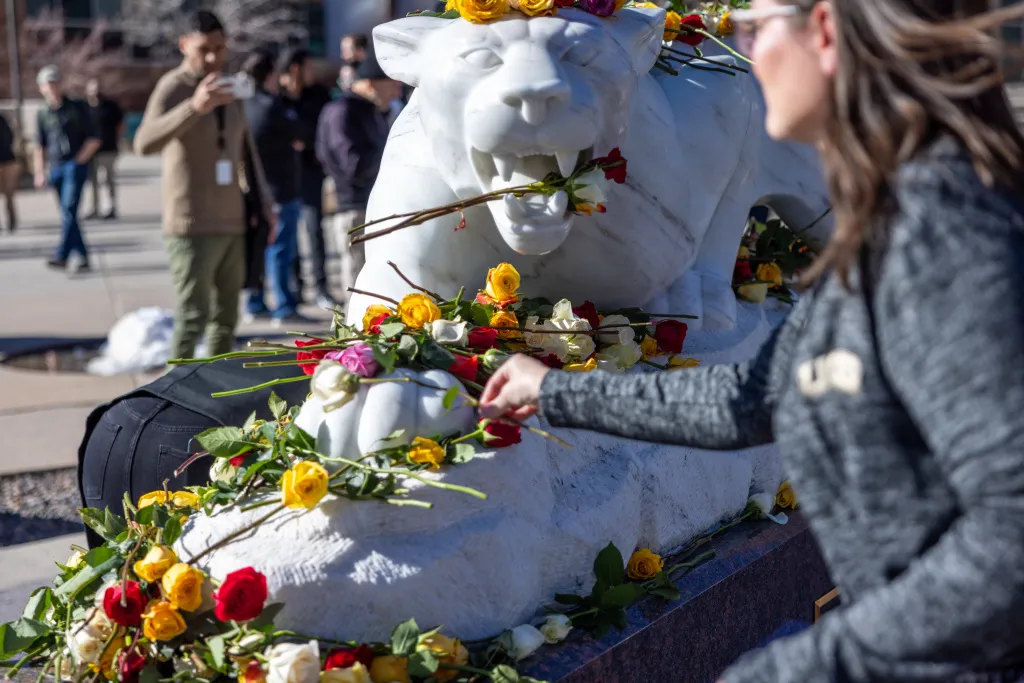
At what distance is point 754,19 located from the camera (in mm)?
1383

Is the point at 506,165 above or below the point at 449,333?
above

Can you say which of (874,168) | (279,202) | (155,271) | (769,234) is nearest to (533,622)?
(874,168)

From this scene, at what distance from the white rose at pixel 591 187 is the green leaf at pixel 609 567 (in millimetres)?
731

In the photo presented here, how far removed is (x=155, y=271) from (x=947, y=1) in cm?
984

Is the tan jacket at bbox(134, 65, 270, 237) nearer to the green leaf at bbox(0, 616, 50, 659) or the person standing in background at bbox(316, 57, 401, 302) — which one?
the person standing in background at bbox(316, 57, 401, 302)

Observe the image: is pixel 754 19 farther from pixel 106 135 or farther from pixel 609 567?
pixel 106 135

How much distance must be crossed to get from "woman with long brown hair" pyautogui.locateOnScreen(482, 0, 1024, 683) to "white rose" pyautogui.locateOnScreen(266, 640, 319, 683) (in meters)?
0.90

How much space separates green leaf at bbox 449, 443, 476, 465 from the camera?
2275mm

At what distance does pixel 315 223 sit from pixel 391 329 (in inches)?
244

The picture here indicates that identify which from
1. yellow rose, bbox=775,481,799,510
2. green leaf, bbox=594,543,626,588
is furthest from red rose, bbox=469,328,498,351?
yellow rose, bbox=775,481,799,510

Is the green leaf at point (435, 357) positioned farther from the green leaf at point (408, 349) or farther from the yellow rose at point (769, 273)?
the yellow rose at point (769, 273)

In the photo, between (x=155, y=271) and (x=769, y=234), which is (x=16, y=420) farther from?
(x=155, y=271)

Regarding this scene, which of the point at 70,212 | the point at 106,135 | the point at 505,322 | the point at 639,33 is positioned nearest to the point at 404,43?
the point at 639,33

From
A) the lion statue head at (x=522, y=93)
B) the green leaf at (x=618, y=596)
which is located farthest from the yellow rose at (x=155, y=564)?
the lion statue head at (x=522, y=93)
